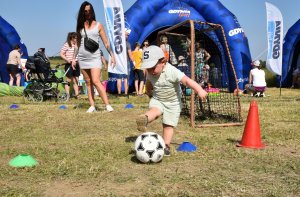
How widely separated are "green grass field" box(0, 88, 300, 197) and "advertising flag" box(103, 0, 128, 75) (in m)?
4.63

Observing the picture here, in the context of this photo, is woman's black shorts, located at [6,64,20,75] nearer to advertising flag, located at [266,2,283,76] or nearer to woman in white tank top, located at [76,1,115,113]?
woman in white tank top, located at [76,1,115,113]

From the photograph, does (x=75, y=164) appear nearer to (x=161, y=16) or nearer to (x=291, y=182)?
(x=291, y=182)

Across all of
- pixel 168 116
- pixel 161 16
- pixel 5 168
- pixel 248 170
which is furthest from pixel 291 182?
pixel 161 16

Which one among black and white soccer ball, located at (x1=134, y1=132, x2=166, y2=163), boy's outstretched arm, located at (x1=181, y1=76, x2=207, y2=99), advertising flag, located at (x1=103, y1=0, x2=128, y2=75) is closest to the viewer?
black and white soccer ball, located at (x1=134, y1=132, x2=166, y2=163)

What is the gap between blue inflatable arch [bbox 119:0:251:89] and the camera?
15.4 meters

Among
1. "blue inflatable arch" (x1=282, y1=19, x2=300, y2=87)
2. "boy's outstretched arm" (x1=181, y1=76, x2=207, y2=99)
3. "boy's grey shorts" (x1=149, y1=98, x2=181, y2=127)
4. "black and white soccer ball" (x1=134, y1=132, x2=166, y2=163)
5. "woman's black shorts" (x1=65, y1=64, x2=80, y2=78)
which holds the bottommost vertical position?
"black and white soccer ball" (x1=134, y1=132, x2=166, y2=163)

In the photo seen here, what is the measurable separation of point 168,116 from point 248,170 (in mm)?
1337

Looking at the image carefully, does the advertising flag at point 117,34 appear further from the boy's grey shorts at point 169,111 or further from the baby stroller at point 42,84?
the boy's grey shorts at point 169,111

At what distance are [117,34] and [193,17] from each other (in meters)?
5.68

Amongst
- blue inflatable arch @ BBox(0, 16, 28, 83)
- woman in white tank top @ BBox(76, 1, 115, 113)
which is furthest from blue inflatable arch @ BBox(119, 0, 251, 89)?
woman in white tank top @ BBox(76, 1, 115, 113)

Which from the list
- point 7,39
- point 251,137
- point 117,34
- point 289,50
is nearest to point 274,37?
point 289,50

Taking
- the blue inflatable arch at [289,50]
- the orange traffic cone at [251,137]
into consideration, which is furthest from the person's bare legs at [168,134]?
the blue inflatable arch at [289,50]

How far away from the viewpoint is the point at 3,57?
1764cm

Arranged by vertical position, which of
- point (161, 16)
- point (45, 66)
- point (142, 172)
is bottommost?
point (142, 172)
